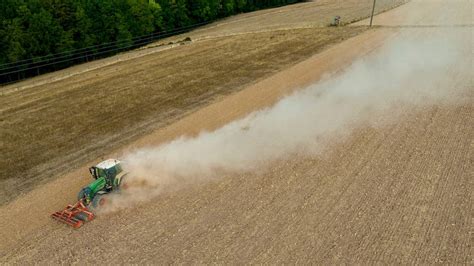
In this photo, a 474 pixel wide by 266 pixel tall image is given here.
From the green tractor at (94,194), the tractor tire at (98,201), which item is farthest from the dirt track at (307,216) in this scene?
the tractor tire at (98,201)

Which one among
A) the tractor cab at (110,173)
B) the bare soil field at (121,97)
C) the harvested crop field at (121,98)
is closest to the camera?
the tractor cab at (110,173)

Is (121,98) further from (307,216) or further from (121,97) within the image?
(307,216)

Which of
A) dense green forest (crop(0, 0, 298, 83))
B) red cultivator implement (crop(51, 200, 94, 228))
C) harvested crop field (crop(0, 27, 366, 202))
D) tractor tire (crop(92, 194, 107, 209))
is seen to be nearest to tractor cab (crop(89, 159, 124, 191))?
tractor tire (crop(92, 194, 107, 209))

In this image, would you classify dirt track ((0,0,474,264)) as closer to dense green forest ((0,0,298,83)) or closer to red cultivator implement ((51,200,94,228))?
red cultivator implement ((51,200,94,228))

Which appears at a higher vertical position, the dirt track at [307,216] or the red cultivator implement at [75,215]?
the red cultivator implement at [75,215]

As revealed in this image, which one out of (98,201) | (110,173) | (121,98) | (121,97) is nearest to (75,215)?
(98,201)

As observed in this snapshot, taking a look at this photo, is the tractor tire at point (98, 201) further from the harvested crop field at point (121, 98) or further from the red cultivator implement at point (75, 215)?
the harvested crop field at point (121, 98)

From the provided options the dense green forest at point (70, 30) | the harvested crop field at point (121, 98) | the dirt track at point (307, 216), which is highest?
the dense green forest at point (70, 30)
